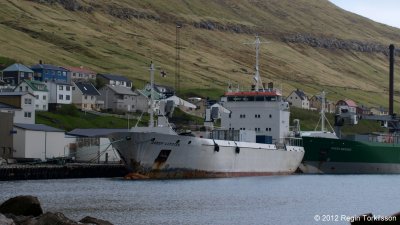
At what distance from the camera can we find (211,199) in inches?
2391

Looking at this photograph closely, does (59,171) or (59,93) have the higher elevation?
(59,93)

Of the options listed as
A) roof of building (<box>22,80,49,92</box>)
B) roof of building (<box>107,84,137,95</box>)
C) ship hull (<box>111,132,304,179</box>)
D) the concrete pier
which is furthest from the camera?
roof of building (<box>107,84,137,95</box>)

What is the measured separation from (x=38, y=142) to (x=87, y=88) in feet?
198

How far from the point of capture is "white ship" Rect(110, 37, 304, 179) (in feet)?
259

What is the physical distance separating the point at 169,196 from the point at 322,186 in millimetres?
20713

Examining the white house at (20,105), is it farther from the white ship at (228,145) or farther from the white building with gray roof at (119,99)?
the white building with gray roof at (119,99)

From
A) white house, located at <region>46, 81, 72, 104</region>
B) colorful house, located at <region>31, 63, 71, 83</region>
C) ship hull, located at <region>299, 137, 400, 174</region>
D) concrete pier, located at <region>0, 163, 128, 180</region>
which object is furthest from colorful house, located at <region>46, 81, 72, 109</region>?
concrete pier, located at <region>0, 163, 128, 180</region>

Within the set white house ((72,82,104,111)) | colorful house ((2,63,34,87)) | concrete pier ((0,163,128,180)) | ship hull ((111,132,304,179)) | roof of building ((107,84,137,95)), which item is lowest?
concrete pier ((0,163,128,180))

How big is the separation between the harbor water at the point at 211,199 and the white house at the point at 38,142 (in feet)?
41.6

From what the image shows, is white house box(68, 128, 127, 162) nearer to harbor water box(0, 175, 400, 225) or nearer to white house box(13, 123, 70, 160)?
white house box(13, 123, 70, 160)

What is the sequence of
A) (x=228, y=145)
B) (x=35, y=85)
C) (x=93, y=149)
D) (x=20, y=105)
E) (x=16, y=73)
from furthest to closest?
1. (x=16, y=73)
2. (x=35, y=85)
3. (x=20, y=105)
4. (x=93, y=149)
5. (x=228, y=145)

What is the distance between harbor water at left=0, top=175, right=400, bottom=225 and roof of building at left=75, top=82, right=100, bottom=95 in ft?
228

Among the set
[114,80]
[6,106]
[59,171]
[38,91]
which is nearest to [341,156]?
[59,171]

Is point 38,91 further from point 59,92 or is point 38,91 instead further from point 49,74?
point 49,74
